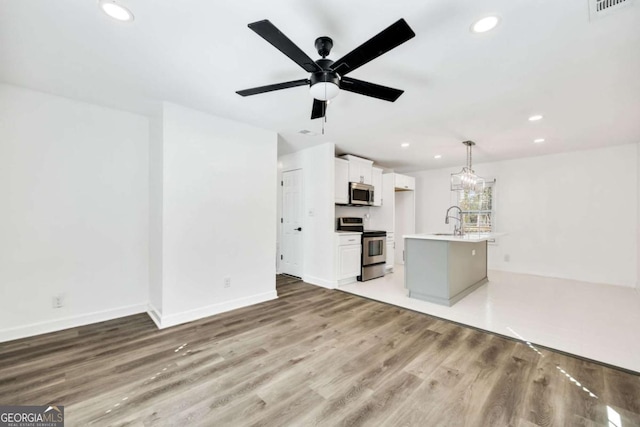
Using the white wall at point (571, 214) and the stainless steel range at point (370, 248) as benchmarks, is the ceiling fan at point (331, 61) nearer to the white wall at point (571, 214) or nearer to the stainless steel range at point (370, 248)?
the stainless steel range at point (370, 248)

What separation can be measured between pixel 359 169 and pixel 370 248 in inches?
62.1

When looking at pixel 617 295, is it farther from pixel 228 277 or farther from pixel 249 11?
pixel 249 11

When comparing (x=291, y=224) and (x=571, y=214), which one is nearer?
(x=571, y=214)

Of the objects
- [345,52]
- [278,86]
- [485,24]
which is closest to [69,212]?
[278,86]

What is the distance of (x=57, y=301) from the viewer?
2.75 meters

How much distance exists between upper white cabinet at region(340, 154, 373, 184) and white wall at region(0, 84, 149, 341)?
329 cm

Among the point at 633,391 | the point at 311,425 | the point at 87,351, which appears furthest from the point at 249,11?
the point at 633,391

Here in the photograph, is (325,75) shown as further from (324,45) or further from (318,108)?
(318,108)

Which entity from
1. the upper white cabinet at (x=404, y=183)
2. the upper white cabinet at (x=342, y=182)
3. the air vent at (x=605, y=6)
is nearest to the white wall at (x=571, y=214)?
the upper white cabinet at (x=404, y=183)

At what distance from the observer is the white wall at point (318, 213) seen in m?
4.39

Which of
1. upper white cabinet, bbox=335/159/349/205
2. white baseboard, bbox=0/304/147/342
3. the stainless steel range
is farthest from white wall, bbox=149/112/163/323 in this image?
the stainless steel range

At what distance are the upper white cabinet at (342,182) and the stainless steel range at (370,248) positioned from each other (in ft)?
1.40

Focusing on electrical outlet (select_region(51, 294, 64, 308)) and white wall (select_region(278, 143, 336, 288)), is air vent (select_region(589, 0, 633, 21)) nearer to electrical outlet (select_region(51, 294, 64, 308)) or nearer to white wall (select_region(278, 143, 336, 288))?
white wall (select_region(278, 143, 336, 288))

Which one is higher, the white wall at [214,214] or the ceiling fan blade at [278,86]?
the ceiling fan blade at [278,86]
